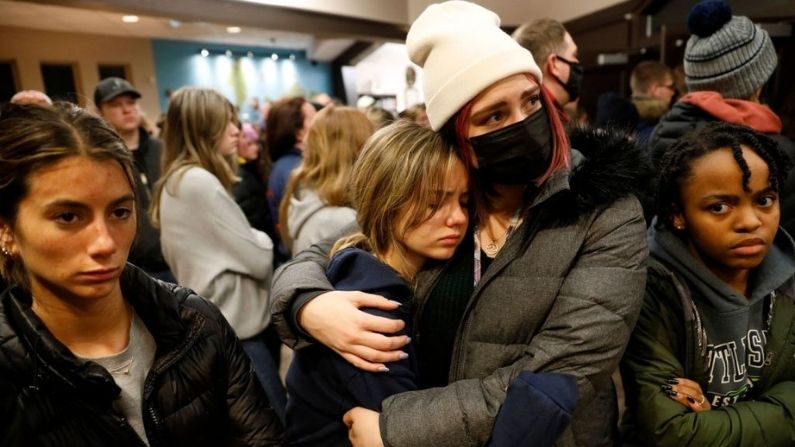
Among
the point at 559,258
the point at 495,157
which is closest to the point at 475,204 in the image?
the point at 495,157

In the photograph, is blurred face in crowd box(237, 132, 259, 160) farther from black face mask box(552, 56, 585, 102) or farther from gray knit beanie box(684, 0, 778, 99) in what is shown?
gray knit beanie box(684, 0, 778, 99)

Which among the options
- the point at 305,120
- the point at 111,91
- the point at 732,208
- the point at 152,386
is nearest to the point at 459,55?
the point at 732,208

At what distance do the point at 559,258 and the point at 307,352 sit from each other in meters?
0.61

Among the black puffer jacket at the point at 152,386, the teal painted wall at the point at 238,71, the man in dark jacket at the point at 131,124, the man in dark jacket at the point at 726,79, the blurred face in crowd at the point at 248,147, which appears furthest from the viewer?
the teal painted wall at the point at 238,71

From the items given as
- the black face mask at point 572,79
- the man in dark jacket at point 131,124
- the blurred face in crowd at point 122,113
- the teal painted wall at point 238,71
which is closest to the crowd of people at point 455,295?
the black face mask at point 572,79

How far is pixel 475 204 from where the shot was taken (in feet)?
4.17

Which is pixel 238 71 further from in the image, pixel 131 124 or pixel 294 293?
pixel 294 293

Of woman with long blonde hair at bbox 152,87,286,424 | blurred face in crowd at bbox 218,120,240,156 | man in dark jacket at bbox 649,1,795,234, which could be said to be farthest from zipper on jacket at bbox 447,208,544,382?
blurred face in crowd at bbox 218,120,240,156

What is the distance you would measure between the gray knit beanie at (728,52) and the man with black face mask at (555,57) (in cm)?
40

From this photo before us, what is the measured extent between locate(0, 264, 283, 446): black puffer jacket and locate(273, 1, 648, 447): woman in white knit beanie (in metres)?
0.19

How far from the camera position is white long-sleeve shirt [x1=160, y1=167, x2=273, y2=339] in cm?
203

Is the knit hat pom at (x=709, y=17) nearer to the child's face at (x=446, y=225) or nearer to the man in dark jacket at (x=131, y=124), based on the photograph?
the child's face at (x=446, y=225)

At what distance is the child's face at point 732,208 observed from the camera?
1.19m

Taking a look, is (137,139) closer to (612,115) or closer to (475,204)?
(475,204)
